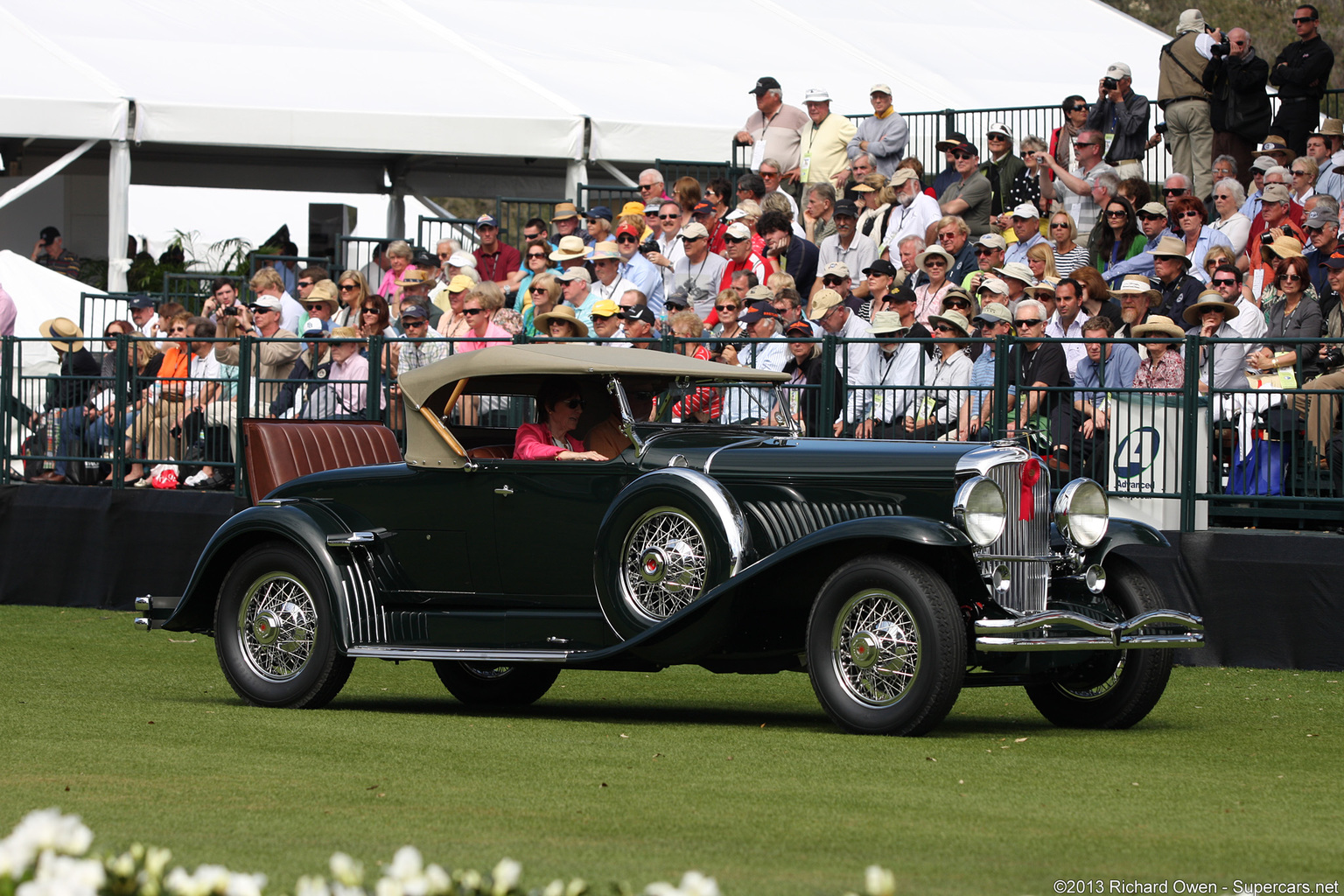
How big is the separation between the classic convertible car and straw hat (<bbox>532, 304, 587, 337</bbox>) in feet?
13.1

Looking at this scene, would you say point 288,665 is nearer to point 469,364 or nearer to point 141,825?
point 469,364

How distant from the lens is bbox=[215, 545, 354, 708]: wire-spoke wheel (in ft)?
29.3

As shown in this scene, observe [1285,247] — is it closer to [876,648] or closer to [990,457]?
[990,457]

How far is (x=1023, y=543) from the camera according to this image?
26.6 feet

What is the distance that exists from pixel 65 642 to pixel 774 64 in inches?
590

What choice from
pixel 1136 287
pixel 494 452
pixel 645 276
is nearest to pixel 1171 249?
pixel 1136 287

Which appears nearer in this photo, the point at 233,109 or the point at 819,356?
the point at 819,356

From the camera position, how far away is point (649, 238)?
17.6m

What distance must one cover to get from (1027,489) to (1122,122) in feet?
32.5

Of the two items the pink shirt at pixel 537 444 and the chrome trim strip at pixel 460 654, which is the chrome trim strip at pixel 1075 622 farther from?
the pink shirt at pixel 537 444

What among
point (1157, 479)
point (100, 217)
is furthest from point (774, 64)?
point (1157, 479)

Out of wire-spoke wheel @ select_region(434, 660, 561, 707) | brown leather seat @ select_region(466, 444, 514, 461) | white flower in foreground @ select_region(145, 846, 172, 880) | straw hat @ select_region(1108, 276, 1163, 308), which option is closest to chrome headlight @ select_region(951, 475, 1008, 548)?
brown leather seat @ select_region(466, 444, 514, 461)

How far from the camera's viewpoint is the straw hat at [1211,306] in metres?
12.1

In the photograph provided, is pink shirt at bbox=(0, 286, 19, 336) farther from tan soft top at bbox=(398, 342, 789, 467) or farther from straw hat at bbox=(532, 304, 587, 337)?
tan soft top at bbox=(398, 342, 789, 467)
